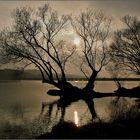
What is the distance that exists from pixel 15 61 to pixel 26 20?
693cm

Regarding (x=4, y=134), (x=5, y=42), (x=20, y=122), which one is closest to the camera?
(x=4, y=134)

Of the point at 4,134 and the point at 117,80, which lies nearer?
the point at 4,134

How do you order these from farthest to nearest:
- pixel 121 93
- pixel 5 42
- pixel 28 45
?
pixel 121 93 < pixel 28 45 < pixel 5 42

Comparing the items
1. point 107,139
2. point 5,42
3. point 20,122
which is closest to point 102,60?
point 5,42

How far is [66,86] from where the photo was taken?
59031 millimetres

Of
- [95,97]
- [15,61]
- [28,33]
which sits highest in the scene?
[28,33]

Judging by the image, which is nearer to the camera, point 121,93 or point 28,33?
point 28,33

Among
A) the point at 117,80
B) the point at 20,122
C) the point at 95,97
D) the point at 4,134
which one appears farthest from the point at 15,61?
the point at 4,134

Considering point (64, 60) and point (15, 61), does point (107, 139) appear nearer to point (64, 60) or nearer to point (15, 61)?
point (15, 61)

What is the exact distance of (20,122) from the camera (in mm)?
28000

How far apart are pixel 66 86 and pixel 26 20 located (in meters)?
13.1

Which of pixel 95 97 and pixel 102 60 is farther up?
pixel 102 60

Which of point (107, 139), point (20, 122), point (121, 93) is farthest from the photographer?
point (121, 93)

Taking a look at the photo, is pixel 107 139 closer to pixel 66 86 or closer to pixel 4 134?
pixel 4 134
